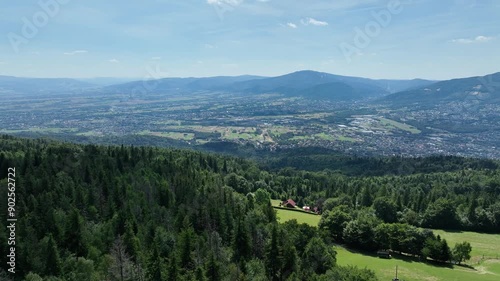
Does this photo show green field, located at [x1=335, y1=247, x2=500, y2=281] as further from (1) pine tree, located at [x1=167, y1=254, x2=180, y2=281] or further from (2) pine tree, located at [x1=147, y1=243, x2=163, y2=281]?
(2) pine tree, located at [x1=147, y1=243, x2=163, y2=281]

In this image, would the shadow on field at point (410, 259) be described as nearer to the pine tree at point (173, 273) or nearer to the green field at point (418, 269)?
the green field at point (418, 269)

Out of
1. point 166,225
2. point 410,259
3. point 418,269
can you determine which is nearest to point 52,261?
point 166,225

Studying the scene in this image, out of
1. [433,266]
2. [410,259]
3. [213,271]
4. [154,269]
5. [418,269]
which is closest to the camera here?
[154,269]

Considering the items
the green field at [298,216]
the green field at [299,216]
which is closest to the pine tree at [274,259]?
the green field at [298,216]

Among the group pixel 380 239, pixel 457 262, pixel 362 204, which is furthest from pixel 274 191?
pixel 457 262

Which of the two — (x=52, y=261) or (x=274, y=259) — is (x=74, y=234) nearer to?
(x=52, y=261)

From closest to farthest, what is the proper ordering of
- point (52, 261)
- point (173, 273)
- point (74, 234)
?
point (173, 273) < point (52, 261) < point (74, 234)

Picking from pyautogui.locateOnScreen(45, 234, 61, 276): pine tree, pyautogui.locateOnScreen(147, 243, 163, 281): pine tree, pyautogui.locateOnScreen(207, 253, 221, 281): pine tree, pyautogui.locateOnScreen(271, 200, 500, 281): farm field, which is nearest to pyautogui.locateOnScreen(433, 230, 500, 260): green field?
pyautogui.locateOnScreen(271, 200, 500, 281): farm field

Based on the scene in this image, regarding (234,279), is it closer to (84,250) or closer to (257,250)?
(257,250)
